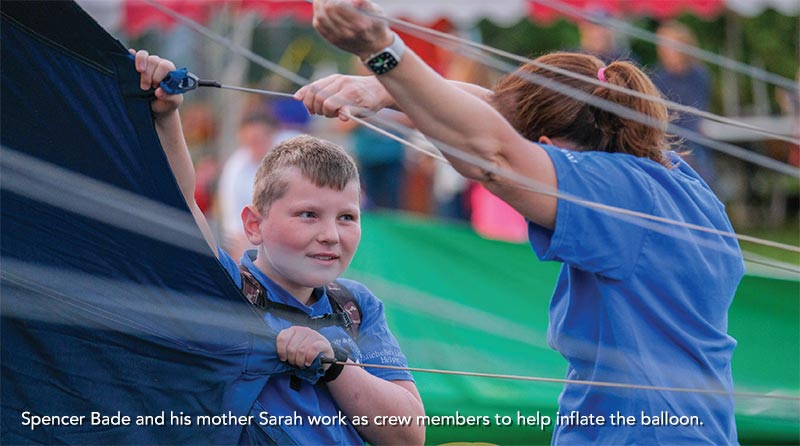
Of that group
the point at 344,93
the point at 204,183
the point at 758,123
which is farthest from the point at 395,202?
the point at 344,93

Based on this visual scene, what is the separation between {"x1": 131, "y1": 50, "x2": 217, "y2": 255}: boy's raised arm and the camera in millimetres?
1737

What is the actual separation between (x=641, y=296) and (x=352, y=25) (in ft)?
2.08

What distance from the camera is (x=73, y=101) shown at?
5.72 ft

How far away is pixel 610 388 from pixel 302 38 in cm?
958

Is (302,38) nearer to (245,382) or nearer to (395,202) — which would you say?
(395,202)

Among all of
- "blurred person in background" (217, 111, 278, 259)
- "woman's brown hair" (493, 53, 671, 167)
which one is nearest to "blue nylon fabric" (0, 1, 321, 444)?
"woman's brown hair" (493, 53, 671, 167)

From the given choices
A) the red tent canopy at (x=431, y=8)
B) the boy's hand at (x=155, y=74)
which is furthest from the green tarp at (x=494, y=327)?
the red tent canopy at (x=431, y=8)

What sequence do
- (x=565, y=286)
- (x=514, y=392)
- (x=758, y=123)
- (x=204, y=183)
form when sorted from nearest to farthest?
(x=565, y=286), (x=514, y=392), (x=204, y=183), (x=758, y=123)

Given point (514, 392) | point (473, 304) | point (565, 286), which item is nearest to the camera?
point (565, 286)

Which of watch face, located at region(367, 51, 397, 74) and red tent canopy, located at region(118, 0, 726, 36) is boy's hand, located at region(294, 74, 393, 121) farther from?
red tent canopy, located at region(118, 0, 726, 36)

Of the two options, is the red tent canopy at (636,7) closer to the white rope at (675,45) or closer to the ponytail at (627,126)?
the white rope at (675,45)

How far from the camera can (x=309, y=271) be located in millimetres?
1900

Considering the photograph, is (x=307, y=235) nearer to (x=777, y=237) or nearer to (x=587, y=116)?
(x=587, y=116)

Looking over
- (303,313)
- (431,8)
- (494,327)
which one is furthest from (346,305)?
(431,8)
